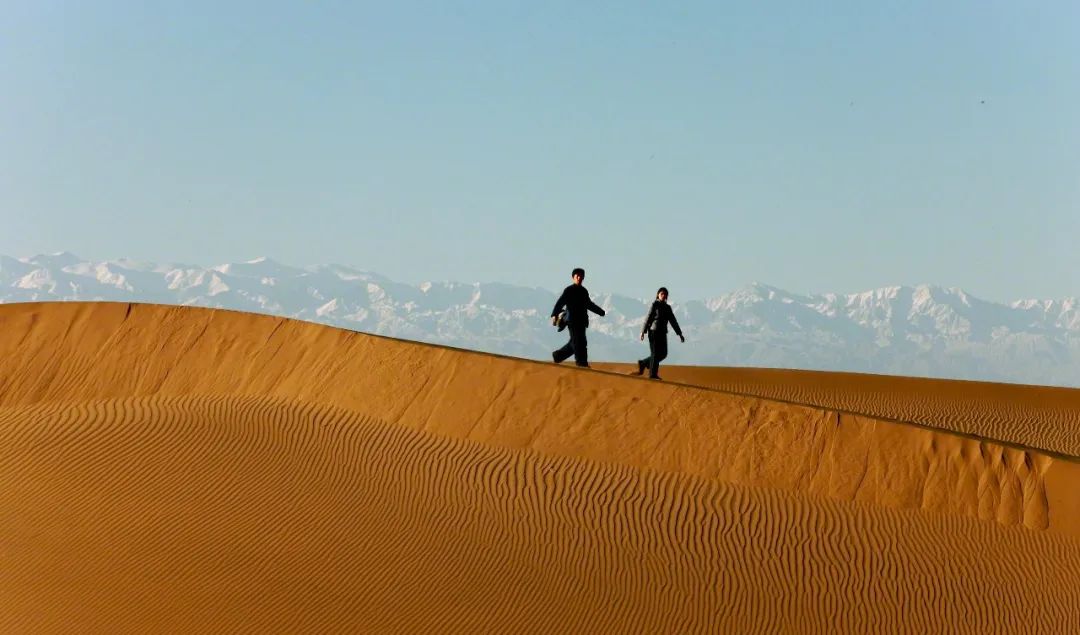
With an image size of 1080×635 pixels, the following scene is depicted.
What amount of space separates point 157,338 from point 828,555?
14.2m

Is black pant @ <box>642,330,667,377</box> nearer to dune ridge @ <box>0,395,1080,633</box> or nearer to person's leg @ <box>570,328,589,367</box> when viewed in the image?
person's leg @ <box>570,328,589,367</box>

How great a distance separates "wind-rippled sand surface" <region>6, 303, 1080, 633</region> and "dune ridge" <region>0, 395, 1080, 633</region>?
1.6 inches

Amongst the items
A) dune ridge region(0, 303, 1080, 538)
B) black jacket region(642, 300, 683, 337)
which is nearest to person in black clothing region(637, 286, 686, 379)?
black jacket region(642, 300, 683, 337)

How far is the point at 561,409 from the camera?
17.6 metres

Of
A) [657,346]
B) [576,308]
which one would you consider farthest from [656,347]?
[576,308]

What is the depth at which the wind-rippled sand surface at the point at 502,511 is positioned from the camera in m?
12.1

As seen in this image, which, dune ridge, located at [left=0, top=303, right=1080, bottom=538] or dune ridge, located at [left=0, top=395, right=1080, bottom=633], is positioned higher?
dune ridge, located at [left=0, top=303, right=1080, bottom=538]

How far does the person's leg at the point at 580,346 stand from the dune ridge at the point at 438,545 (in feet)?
11.6

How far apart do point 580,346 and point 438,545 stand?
7.20 meters

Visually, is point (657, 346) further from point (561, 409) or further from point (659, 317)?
point (561, 409)

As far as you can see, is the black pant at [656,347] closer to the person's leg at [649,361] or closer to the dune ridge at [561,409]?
the person's leg at [649,361]

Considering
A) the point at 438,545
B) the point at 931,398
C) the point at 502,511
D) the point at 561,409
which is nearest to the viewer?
the point at 438,545

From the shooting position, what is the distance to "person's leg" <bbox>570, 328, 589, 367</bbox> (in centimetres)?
1988

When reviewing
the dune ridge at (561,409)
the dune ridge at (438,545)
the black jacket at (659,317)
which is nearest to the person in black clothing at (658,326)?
the black jacket at (659,317)
